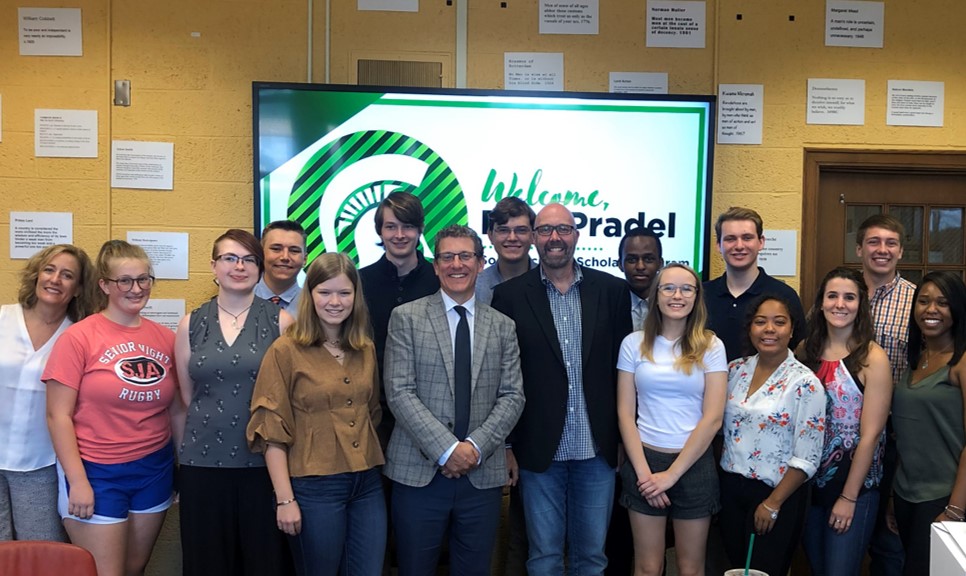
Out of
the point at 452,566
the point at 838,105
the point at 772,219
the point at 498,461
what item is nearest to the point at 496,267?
the point at 498,461

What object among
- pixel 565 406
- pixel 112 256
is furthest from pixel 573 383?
pixel 112 256

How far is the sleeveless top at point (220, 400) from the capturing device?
7.65 ft

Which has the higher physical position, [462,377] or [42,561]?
[462,377]

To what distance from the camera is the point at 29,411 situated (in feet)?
8.29

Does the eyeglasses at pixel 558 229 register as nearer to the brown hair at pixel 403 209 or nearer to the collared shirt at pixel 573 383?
the collared shirt at pixel 573 383

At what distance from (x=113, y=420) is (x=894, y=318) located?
9.42 feet

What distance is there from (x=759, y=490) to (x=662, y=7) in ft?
7.65

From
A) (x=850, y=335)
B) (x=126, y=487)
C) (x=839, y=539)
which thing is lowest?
(x=839, y=539)

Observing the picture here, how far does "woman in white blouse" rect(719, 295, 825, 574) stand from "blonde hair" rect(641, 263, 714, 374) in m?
0.19

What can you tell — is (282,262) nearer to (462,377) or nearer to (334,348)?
(334,348)

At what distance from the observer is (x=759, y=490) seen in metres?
2.44

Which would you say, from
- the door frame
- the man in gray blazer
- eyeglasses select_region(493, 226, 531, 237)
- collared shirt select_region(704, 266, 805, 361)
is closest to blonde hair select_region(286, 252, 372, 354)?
the man in gray blazer

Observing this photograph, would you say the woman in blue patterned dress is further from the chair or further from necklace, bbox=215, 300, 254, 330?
the chair

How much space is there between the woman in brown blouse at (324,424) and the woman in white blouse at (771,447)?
1.19 meters
